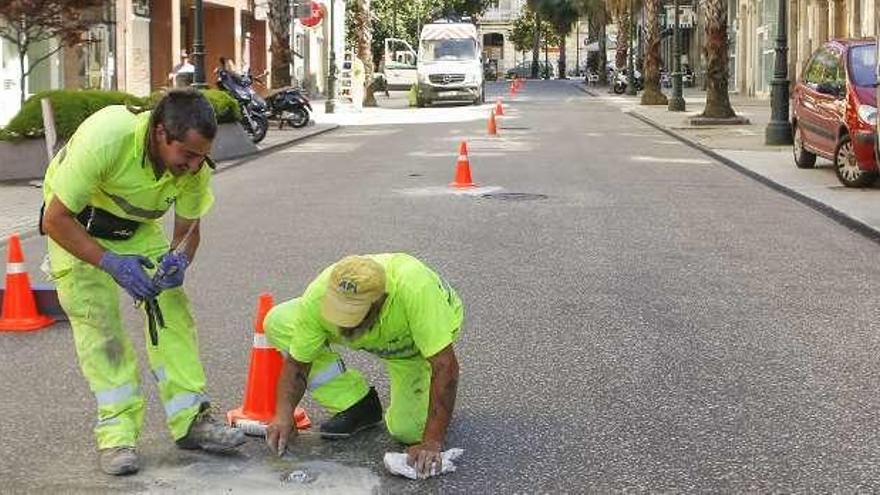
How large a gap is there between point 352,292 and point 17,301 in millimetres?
4059

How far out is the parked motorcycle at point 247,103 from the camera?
23.9 m

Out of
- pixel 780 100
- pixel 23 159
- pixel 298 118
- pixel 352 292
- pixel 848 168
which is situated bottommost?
pixel 352 292

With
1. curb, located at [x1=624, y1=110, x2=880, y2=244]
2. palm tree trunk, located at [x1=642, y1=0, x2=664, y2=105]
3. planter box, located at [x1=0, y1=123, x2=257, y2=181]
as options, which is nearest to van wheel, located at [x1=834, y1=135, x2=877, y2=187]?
curb, located at [x1=624, y1=110, x2=880, y2=244]

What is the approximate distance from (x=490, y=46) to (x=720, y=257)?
4924 inches

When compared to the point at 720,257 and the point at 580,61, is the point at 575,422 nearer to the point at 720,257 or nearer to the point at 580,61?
the point at 720,257

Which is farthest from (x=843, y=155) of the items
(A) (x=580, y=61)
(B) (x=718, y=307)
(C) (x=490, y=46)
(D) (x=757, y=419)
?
(A) (x=580, y=61)

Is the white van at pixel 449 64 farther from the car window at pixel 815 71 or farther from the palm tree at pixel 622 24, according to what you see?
the car window at pixel 815 71

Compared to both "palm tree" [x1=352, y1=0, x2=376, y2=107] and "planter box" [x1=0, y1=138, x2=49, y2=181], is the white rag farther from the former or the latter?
"palm tree" [x1=352, y1=0, x2=376, y2=107]

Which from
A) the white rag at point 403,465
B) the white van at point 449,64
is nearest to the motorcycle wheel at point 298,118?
the white van at point 449,64

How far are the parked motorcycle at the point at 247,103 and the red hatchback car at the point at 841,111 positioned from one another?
391 inches

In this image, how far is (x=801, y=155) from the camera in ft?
61.1

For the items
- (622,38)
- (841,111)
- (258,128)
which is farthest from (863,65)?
(622,38)

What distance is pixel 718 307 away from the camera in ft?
27.7

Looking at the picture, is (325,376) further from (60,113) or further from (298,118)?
(298,118)
